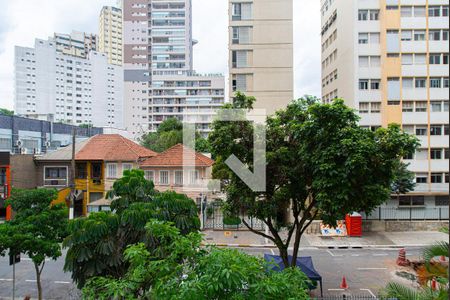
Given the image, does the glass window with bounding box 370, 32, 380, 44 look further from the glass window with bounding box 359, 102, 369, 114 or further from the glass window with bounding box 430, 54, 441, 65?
the glass window with bounding box 359, 102, 369, 114

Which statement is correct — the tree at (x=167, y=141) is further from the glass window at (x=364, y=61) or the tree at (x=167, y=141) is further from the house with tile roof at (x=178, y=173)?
the glass window at (x=364, y=61)

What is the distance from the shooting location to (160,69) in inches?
3041

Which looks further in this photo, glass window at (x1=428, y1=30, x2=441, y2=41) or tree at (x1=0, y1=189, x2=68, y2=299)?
glass window at (x1=428, y1=30, x2=441, y2=41)

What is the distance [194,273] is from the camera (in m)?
5.03

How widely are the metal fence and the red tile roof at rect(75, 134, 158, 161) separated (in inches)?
627

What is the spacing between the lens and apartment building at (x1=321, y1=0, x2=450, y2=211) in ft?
89.1

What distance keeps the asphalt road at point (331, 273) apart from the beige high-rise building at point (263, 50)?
8.70 m

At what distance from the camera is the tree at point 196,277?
15.2 feet

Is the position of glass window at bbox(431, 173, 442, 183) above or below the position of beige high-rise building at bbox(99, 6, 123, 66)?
below

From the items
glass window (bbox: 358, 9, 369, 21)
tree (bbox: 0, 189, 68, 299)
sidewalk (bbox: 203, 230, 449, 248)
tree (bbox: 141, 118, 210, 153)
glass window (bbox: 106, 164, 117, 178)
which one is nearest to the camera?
tree (bbox: 0, 189, 68, 299)

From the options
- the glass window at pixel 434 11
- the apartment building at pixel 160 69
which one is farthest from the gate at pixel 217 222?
the apartment building at pixel 160 69

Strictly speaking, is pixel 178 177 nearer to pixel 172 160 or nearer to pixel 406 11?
pixel 172 160

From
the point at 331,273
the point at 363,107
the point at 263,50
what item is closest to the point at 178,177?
the point at 263,50

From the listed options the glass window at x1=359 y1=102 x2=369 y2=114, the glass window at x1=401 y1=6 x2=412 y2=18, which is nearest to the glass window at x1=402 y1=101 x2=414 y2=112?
the glass window at x1=359 y1=102 x2=369 y2=114
